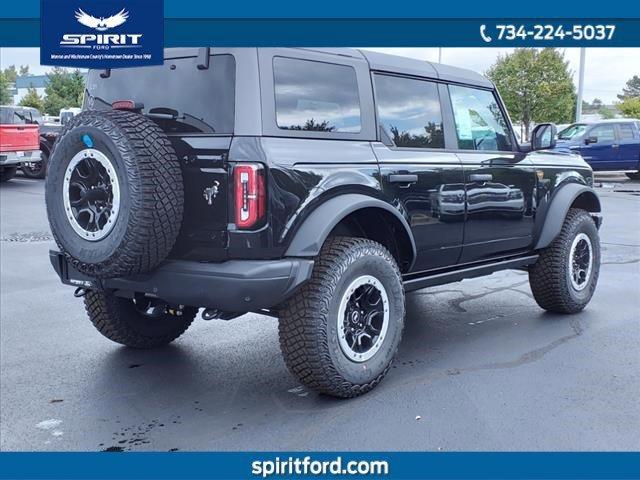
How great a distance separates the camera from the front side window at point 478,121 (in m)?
5.01

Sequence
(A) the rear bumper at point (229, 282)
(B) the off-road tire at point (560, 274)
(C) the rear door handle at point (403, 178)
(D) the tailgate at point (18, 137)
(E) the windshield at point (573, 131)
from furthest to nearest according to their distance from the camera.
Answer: (E) the windshield at point (573, 131)
(D) the tailgate at point (18, 137)
(B) the off-road tire at point (560, 274)
(C) the rear door handle at point (403, 178)
(A) the rear bumper at point (229, 282)

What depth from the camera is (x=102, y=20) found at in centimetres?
304

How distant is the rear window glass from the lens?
11.7 ft

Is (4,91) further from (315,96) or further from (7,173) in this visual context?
(315,96)

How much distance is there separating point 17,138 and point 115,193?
15600 mm

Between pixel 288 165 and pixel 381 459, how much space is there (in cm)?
152

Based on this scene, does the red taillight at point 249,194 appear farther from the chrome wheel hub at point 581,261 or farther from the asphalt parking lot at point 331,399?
the chrome wheel hub at point 581,261

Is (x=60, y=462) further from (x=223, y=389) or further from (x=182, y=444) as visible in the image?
(x=223, y=389)

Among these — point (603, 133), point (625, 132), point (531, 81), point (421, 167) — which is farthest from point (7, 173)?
point (531, 81)

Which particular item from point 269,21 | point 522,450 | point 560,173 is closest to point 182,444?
point 522,450

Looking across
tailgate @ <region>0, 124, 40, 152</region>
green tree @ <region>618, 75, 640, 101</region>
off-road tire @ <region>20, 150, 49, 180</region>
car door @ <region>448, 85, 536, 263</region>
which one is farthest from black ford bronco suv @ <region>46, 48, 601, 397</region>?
off-road tire @ <region>20, 150, 49, 180</region>

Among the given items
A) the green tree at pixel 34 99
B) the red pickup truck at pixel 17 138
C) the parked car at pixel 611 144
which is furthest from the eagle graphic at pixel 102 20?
the green tree at pixel 34 99

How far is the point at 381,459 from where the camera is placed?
9.95 ft

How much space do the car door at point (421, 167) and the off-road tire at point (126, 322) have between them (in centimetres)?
155
